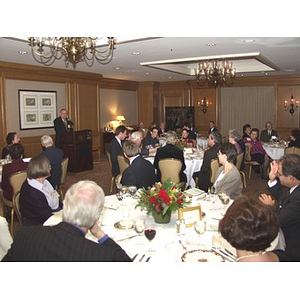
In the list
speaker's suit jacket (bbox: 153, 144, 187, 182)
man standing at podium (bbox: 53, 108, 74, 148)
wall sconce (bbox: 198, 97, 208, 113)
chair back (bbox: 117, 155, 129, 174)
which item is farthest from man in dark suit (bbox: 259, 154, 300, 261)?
wall sconce (bbox: 198, 97, 208, 113)

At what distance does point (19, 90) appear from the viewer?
9.74m

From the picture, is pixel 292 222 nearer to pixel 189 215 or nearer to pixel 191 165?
pixel 189 215

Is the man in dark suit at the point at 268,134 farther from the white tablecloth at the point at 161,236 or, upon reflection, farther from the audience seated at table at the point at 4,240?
the audience seated at table at the point at 4,240

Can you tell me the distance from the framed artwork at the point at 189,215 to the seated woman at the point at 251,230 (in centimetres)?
98

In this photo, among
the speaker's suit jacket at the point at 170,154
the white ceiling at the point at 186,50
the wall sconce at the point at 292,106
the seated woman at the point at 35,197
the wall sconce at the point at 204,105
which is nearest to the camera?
the seated woman at the point at 35,197

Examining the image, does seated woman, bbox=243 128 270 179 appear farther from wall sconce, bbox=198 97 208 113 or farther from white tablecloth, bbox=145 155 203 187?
wall sconce, bbox=198 97 208 113

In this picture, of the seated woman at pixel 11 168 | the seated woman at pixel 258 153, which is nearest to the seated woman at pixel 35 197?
the seated woman at pixel 11 168

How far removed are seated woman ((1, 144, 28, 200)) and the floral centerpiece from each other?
2.68 meters

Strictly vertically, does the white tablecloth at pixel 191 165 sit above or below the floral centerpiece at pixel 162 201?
below

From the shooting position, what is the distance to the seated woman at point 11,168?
4.88m

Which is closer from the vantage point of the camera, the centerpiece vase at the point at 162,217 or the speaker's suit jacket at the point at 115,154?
the centerpiece vase at the point at 162,217

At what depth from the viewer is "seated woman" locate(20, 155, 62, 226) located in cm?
345

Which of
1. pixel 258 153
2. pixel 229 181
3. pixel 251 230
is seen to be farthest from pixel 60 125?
pixel 251 230
